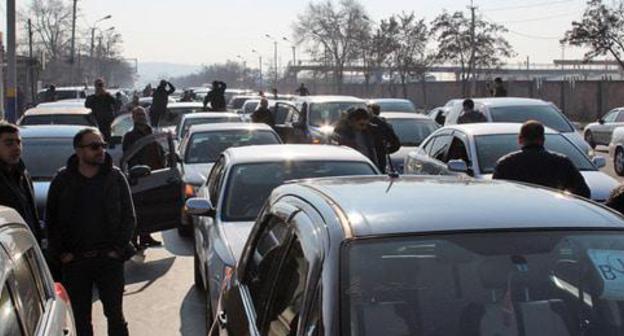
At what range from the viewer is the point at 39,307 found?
4000 mm

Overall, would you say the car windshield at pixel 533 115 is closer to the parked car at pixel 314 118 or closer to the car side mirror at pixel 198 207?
the parked car at pixel 314 118

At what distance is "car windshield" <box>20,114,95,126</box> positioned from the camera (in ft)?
53.8

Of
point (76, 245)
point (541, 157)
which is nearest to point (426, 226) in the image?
point (76, 245)

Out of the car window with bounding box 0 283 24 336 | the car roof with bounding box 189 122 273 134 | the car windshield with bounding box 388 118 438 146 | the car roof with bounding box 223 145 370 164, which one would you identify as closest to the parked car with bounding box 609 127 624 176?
the car windshield with bounding box 388 118 438 146

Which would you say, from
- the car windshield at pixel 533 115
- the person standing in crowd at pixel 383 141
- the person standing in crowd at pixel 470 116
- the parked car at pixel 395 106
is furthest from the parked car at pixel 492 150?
the parked car at pixel 395 106

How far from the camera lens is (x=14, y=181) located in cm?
616

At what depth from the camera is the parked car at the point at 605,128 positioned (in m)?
27.3

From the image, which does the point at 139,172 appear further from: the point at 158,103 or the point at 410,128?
the point at 158,103

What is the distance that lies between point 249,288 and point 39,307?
945 millimetres

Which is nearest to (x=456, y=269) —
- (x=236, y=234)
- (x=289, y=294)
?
(x=289, y=294)

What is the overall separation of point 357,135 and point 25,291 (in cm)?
781

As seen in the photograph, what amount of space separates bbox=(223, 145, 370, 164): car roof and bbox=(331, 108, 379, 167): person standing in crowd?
265cm

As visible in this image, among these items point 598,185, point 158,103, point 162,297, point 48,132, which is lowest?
point 162,297

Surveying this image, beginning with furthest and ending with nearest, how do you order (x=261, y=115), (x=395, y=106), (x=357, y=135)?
1. (x=395, y=106)
2. (x=261, y=115)
3. (x=357, y=135)
